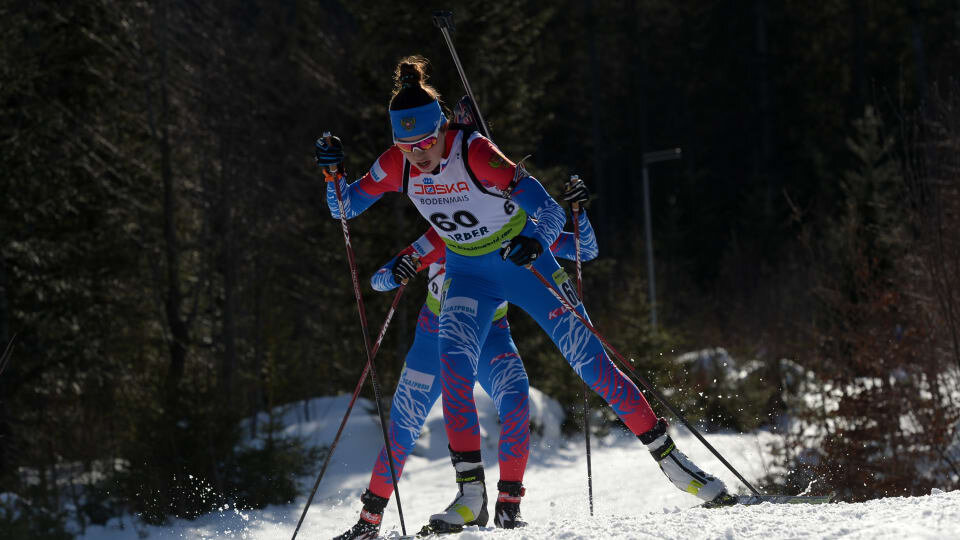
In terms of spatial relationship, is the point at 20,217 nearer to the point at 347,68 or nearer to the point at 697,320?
the point at 347,68

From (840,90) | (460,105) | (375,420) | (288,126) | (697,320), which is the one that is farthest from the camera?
(840,90)

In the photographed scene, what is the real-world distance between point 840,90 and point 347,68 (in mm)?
25400

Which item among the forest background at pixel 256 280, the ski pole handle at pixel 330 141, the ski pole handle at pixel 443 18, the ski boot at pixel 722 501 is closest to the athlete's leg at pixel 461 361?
the ski pole handle at pixel 330 141

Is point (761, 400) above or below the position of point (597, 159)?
below

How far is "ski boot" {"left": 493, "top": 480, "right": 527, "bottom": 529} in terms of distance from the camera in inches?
183

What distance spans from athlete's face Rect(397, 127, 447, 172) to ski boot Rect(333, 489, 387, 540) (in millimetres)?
1716

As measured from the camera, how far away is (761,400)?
38.7 feet

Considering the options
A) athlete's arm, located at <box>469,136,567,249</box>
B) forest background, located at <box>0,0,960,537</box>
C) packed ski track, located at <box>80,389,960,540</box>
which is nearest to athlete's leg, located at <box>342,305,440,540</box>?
packed ski track, located at <box>80,389,960,540</box>

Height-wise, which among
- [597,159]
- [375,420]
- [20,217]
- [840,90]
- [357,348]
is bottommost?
[375,420]

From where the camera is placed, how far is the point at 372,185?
16.4 ft

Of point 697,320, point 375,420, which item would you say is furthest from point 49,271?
point 697,320

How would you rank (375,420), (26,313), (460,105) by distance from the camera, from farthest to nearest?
(26,313)
(375,420)
(460,105)

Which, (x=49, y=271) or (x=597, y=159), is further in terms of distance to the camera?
(x=597, y=159)

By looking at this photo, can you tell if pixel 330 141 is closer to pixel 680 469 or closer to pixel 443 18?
pixel 443 18
